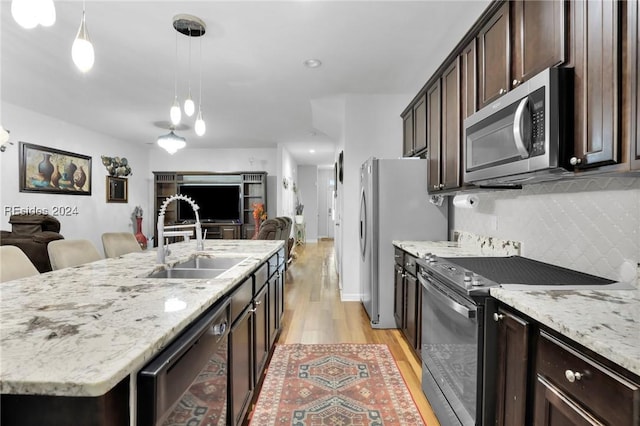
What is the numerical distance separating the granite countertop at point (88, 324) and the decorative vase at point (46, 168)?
4.87m

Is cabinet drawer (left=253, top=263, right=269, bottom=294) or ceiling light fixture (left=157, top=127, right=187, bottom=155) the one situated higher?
ceiling light fixture (left=157, top=127, right=187, bottom=155)

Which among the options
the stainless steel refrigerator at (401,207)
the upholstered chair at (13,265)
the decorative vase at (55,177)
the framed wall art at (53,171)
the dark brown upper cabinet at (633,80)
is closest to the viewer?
the dark brown upper cabinet at (633,80)

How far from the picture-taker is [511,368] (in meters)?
1.21

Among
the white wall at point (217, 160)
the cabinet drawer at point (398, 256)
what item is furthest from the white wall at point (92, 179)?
the cabinet drawer at point (398, 256)

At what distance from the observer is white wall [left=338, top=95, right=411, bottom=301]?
4.11 metres

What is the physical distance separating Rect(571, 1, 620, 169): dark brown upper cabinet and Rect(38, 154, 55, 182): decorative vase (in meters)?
6.65

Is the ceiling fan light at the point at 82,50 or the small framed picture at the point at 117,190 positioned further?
the small framed picture at the point at 117,190

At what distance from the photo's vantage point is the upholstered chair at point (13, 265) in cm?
163

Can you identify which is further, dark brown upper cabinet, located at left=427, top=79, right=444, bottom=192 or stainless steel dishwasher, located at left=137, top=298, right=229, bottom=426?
dark brown upper cabinet, located at left=427, top=79, right=444, bottom=192

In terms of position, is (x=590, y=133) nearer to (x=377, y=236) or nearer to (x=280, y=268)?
(x=377, y=236)

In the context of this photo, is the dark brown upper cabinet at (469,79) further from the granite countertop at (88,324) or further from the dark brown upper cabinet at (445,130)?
the granite countertop at (88,324)

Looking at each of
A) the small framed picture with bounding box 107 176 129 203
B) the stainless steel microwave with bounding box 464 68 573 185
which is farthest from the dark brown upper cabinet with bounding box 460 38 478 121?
the small framed picture with bounding box 107 176 129 203

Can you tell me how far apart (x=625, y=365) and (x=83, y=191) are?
7350 mm

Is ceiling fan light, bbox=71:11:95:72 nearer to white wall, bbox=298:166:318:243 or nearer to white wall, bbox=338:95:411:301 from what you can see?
white wall, bbox=338:95:411:301
